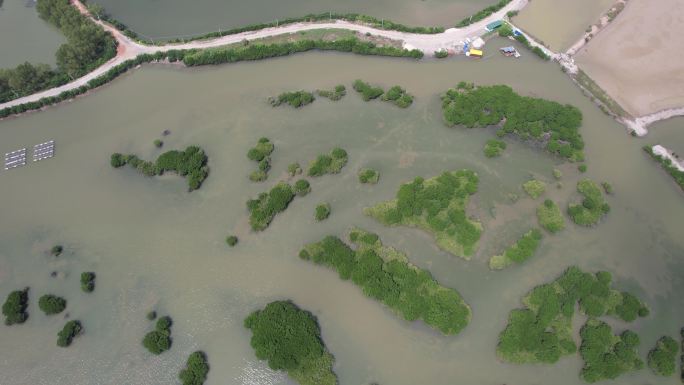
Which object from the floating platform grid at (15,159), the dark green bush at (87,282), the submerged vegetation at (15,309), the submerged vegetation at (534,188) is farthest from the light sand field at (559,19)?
the submerged vegetation at (15,309)

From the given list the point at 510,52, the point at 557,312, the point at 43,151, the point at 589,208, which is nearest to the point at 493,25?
the point at 510,52

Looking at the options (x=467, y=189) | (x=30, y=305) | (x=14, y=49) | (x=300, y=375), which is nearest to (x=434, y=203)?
(x=467, y=189)

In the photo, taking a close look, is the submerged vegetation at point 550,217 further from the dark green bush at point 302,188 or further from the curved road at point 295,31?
the curved road at point 295,31

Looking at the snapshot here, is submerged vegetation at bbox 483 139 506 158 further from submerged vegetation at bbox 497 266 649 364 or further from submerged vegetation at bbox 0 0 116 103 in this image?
submerged vegetation at bbox 0 0 116 103

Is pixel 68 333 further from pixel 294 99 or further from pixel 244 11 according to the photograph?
pixel 244 11

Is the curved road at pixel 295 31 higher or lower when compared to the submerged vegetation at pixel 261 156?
higher

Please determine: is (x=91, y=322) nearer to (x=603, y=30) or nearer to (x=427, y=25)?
(x=427, y=25)
